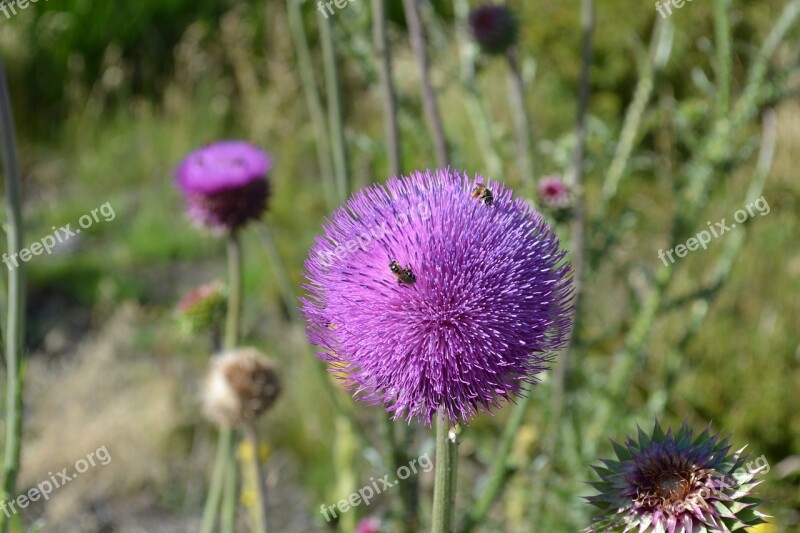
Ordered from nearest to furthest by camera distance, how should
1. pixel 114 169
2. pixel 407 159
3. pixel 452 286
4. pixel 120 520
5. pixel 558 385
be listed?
1. pixel 452 286
2. pixel 558 385
3. pixel 120 520
4. pixel 407 159
5. pixel 114 169

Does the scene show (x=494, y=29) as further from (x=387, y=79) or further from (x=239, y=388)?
(x=239, y=388)

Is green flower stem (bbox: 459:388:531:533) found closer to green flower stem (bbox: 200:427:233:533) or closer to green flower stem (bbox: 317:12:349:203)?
green flower stem (bbox: 200:427:233:533)

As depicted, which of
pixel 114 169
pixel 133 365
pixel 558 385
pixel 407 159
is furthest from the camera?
pixel 114 169

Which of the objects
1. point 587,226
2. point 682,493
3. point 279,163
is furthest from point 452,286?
point 279,163

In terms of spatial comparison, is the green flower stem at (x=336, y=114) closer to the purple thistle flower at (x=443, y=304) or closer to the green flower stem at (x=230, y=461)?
the green flower stem at (x=230, y=461)

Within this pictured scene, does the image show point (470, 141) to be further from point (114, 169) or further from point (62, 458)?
point (62, 458)

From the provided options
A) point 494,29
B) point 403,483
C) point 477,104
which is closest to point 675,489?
point 403,483

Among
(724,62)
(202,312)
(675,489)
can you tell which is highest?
(724,62)
